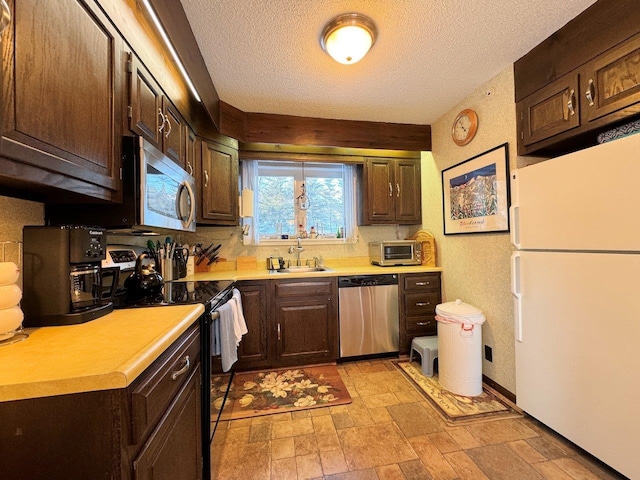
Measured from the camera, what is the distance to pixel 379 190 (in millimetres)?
3080

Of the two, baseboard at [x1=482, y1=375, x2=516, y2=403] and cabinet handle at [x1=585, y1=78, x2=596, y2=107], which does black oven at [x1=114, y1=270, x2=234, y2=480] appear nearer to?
baseboard at [x1=482, y1=375, x2=516, y2=403]

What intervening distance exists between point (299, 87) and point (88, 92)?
156cm

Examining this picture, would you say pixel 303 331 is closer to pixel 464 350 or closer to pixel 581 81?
pixel 464 350

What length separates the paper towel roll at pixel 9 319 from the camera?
803 mm

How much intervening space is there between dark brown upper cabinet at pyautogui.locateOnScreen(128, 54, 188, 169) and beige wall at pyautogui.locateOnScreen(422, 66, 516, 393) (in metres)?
2.35

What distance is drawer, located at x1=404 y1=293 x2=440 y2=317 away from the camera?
2.78 m

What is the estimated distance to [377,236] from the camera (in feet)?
11.1

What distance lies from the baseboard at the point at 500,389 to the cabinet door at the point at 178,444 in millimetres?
2055

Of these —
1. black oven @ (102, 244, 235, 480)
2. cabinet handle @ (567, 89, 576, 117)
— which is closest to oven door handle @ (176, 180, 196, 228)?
black oven @ (102, 244, 235, 480)

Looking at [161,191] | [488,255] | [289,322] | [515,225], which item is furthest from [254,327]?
[515,225]

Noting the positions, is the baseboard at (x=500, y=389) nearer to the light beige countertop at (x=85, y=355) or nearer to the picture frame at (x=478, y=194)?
the picture frame at (x=478, y=194)

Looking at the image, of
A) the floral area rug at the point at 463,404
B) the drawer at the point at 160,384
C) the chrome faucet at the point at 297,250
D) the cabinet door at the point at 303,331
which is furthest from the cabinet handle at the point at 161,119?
the floral area rug at the point at 463,404

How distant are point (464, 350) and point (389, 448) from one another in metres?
0.92

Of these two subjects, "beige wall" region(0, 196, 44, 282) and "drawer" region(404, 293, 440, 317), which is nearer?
"beige wall" region(0, 196, 44, 282)
